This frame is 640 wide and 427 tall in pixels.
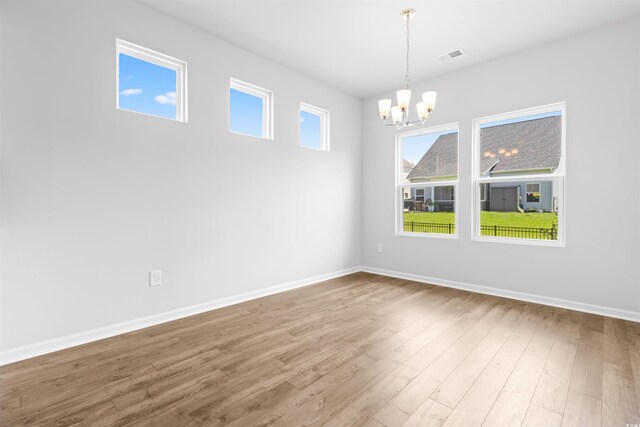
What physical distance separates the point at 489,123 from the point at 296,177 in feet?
8.62

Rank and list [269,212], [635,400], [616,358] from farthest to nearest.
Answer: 1. [269,212]
2. [616,358]
3. [635,400]

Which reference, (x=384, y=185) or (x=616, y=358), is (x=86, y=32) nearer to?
(x=384, y=185)

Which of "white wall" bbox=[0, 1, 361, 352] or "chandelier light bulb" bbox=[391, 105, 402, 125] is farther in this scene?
"chandelier light bulb" bbox=[391, 105, 402, 125]

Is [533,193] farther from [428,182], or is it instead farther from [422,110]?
[422,110]

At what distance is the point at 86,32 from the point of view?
2508 mm

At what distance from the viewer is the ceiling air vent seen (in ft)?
11.9

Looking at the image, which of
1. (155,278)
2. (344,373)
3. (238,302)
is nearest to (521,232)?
(344,373)

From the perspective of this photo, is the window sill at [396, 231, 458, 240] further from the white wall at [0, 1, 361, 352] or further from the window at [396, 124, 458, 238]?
the white wall at [0, 1, 361, 352]

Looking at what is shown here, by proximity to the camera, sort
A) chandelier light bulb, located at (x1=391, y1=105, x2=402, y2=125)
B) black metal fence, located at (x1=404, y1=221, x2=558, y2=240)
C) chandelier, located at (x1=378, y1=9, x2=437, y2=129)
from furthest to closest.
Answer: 1. black metal fence, located at (x1=404, y1=221, x2=558, y2=240)
2. chandelier light bulb, located at (x1=391, y1=105, x2=402, y2=125)
3. chandelier, located at (x1=378, y1=9, x2=437, y2=129)

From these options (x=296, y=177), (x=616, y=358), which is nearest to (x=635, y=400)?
(x=616, y=358)

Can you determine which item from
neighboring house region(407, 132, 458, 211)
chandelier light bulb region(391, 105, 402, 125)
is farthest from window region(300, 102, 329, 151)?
chandelier light bulb region(391, 105, 402, 125)

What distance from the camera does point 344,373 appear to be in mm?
2023

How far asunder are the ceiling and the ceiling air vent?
0.08 meters

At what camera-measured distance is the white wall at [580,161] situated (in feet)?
9.87
